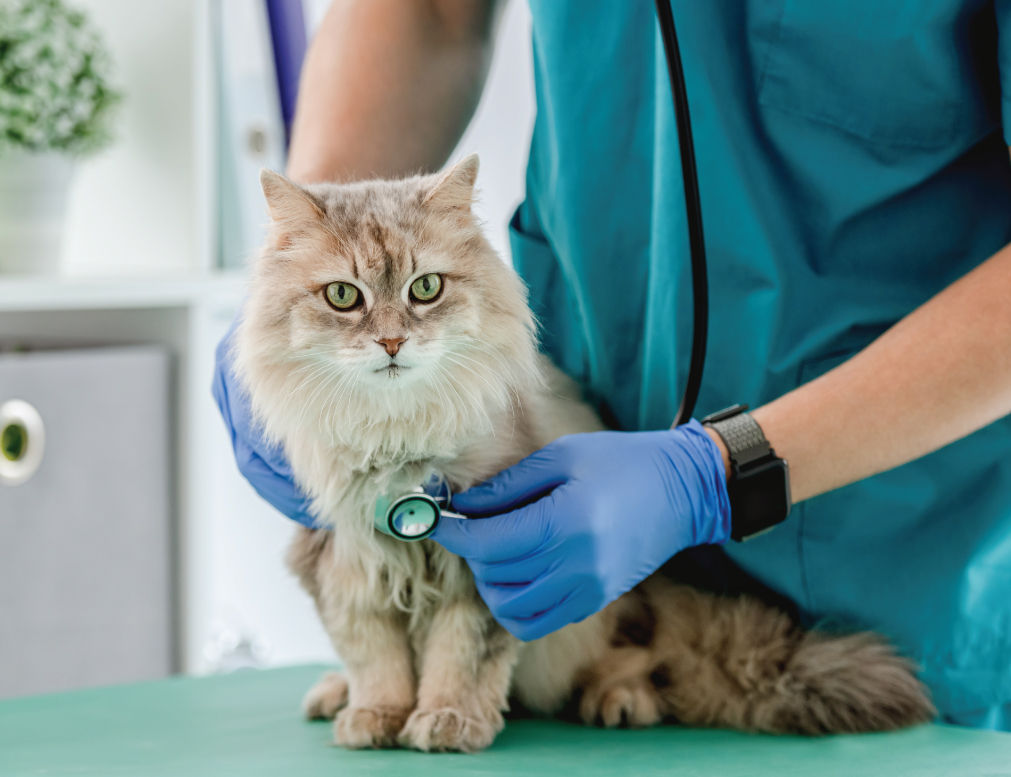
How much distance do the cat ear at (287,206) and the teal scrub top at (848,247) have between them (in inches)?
16.2

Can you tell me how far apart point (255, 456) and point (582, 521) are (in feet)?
1.39

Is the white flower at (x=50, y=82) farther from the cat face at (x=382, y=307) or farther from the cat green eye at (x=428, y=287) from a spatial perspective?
the cat green eye at (x=428, y=287)

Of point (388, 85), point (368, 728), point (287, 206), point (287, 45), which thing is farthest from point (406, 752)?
point (287, 45)

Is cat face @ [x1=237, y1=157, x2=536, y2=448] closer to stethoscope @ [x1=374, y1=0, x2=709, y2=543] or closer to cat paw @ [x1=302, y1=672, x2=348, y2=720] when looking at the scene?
stethoscope @ [x1=374, y1=0, x2=709, y2=543]

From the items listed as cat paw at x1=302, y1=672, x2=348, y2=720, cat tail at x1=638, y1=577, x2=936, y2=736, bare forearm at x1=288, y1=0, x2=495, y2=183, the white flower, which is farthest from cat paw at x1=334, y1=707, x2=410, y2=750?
the white flower

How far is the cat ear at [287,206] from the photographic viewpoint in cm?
97

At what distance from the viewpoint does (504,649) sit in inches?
40.8

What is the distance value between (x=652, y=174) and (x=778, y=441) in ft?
1.35

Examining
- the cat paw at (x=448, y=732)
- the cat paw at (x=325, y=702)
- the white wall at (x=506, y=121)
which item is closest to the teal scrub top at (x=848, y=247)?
the cat paw at (x=448, y=732)

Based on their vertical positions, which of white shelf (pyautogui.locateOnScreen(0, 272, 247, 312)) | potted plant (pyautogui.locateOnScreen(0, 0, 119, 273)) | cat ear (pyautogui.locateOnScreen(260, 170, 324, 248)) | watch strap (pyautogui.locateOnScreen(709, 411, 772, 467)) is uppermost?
potted plant (pyautogui.locateOnScreen(0, 0, 119, 273))

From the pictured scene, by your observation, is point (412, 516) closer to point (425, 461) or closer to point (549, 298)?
point (425, 461)

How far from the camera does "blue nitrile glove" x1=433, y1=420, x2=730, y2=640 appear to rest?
3.20ft

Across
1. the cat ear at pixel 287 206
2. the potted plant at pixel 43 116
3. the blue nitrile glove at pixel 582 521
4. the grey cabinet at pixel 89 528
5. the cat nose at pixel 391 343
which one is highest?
the potted plant at pixel 43 116

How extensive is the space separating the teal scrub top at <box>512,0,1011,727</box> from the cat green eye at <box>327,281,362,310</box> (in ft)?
1.27
